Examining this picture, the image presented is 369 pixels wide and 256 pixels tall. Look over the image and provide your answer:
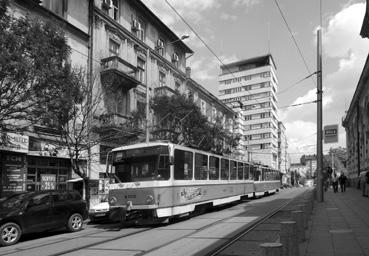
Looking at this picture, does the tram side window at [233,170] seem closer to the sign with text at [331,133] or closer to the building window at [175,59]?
the sign with text at [331,133]

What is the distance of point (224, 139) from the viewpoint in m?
36.6

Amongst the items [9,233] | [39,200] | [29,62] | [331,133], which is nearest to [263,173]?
[331,133]

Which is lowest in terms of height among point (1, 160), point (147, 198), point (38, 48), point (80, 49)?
point (147, 198)

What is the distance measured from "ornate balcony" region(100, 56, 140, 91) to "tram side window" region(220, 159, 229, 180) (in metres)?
7.50

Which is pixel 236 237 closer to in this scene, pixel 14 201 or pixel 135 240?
pixel 135 240

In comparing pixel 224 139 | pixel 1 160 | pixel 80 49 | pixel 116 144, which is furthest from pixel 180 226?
pixel 224 139

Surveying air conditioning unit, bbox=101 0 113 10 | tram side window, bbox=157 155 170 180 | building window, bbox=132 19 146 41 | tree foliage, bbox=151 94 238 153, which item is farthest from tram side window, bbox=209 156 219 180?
building window, bbox=132 19 146 41

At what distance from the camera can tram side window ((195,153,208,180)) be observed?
60.2 ft

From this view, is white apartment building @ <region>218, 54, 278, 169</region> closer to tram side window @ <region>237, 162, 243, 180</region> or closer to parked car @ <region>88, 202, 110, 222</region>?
tram side window @ <region>237, 162, 243, 180</region>

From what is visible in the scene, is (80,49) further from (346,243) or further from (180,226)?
(346,243)

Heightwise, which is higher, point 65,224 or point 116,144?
point 116,144

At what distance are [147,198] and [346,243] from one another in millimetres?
6836

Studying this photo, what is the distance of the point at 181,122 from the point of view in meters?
30.7

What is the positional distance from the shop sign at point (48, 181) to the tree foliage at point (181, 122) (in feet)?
24.6
